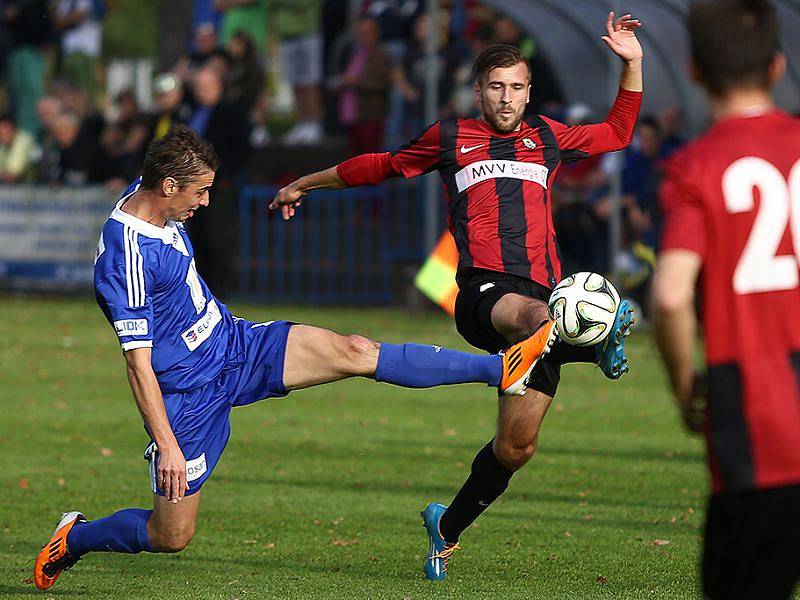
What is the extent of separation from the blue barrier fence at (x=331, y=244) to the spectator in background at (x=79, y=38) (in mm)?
6567

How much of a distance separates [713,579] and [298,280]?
50.2 feet

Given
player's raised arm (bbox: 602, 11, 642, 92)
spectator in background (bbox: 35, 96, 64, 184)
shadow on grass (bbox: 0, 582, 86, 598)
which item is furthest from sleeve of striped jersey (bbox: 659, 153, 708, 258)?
spectator in background (bbox: 35, 96, 64, 184)

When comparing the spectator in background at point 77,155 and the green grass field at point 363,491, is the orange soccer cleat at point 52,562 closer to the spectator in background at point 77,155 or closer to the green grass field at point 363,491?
the green grass field at point 363,491

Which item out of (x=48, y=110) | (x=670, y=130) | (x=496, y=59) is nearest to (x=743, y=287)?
(x=496, y=59)

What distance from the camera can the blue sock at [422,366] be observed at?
20.6ft

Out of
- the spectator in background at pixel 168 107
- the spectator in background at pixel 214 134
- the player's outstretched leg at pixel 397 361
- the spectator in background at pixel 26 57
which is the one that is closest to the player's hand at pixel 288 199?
the player's outstretched leg at pixel 397 361

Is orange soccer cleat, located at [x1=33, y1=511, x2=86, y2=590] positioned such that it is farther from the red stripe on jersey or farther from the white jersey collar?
the red stripe on jersey

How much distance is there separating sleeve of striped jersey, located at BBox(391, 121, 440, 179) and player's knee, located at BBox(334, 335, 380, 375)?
1053 mm

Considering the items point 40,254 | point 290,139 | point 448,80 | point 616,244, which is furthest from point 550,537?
point 290,139

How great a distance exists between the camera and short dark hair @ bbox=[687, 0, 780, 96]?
369 cm

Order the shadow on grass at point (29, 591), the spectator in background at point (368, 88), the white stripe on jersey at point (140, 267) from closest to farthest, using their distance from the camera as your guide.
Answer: the white stripe on jersey at point (140, 267)
the shadow on grass at point (29, 591)
the spectator in background at point (368, 88)

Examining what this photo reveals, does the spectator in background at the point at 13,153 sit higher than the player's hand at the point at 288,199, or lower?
lower

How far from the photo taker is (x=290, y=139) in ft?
75.0

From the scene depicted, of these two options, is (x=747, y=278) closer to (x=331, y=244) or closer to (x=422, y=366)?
(x=422, y=366)
